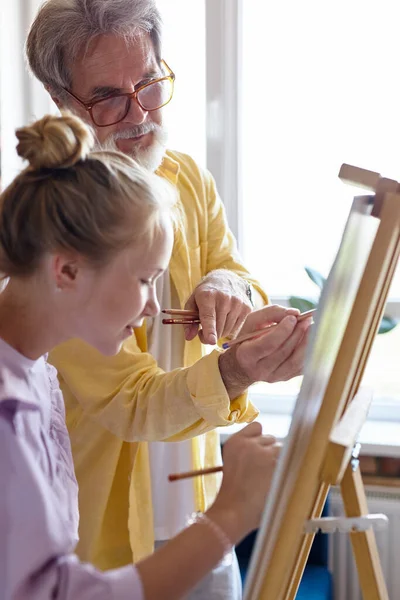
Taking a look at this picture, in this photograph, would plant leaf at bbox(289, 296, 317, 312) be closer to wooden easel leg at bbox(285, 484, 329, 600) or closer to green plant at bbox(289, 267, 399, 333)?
green plant at bbox(289, 267, 399, 333)

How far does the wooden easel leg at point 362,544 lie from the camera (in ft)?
3.21

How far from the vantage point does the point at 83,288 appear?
952mm

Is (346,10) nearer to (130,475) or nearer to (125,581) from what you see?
(130,475)

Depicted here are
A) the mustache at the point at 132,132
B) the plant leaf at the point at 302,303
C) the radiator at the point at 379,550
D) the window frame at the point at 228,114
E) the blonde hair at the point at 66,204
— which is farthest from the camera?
the window frame at the point at 228,114

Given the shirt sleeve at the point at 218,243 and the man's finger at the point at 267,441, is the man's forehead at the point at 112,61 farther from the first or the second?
the man's finger at the point at 267,441

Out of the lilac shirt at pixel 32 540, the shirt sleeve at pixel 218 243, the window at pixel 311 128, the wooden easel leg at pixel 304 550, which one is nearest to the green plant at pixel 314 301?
the window at pixel 311 128

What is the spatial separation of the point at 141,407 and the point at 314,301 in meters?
1.20

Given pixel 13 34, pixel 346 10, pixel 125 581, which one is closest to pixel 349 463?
pixel 125 581

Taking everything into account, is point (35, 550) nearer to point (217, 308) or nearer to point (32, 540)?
point (32, 540)

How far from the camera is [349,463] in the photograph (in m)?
0.99

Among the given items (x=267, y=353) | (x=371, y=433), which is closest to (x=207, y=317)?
(x=267, y=353)

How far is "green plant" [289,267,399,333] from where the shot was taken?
2.33 metres

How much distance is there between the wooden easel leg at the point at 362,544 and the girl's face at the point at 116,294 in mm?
337

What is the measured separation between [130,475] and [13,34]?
69.7 inches
